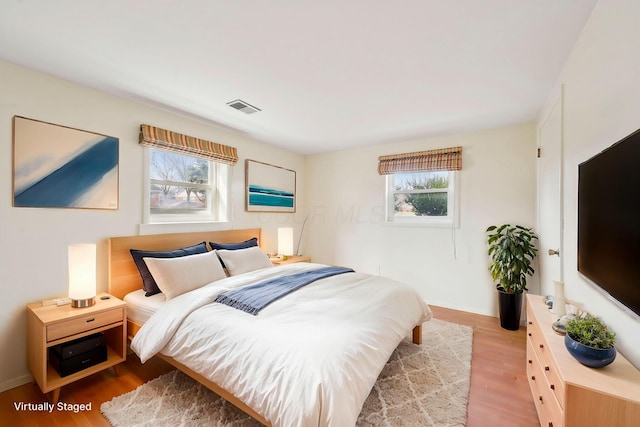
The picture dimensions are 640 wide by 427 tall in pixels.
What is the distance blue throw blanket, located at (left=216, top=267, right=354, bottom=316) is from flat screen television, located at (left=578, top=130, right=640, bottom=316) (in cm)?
190

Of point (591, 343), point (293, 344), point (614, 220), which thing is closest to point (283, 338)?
point (293, 344)

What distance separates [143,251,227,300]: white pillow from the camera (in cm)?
232

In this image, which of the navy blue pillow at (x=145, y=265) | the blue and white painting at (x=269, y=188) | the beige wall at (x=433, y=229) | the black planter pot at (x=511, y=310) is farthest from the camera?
the blue and white painting at (x=269, y=188)

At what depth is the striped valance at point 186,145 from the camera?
2688 mm

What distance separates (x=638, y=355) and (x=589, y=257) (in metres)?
0.51

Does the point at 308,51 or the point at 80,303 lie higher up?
the point at 308,51

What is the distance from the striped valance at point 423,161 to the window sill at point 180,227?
244 centimetres

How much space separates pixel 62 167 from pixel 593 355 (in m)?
3.58

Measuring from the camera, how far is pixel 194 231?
3139 mm

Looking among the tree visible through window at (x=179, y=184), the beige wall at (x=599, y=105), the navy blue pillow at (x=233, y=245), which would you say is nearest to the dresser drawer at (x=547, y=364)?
the beige wall at (x=599, y=105)

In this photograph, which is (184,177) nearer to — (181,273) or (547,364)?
(181,273)

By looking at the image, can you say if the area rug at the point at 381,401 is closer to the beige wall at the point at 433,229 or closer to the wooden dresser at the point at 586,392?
the wooden dresser at the point at 586,392

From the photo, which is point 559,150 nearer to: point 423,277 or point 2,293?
point 423,277

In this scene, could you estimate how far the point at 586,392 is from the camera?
3.49ft
